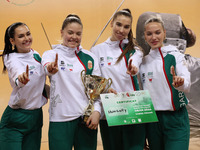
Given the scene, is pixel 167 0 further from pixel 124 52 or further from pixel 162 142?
pixel 162 142

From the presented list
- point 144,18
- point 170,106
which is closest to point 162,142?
point 170,106

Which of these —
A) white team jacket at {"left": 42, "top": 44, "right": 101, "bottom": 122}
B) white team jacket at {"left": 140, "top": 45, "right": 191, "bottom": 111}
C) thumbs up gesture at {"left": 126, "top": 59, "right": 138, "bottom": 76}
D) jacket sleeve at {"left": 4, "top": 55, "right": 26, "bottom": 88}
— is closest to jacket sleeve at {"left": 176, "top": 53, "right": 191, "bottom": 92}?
white team jacket at {"left": 140, "top": 45, "right": 191, "bottom": 111}

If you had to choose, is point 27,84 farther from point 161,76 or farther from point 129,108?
point 161,76

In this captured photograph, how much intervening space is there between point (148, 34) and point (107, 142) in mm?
793

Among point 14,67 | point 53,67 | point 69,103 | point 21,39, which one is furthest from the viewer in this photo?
point 21,39

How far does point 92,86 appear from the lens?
5.05 ft

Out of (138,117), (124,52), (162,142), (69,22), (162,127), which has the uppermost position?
(69,22)

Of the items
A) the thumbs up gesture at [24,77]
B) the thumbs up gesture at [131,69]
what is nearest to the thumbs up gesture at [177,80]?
the thumbs up gesture at [131,69]

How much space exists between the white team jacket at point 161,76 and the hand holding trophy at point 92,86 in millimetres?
303

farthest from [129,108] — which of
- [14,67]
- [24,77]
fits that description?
[14,67]

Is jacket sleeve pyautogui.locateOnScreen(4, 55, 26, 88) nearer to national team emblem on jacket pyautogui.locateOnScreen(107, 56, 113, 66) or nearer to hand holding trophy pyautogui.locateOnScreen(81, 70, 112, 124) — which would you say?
hand holding trophy pyautogui.locateOnScreen(81, 70, 112, 124)

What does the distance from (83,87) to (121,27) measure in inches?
20.3

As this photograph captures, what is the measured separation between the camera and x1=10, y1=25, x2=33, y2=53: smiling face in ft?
5.65

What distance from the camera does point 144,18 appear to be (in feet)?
10.5
